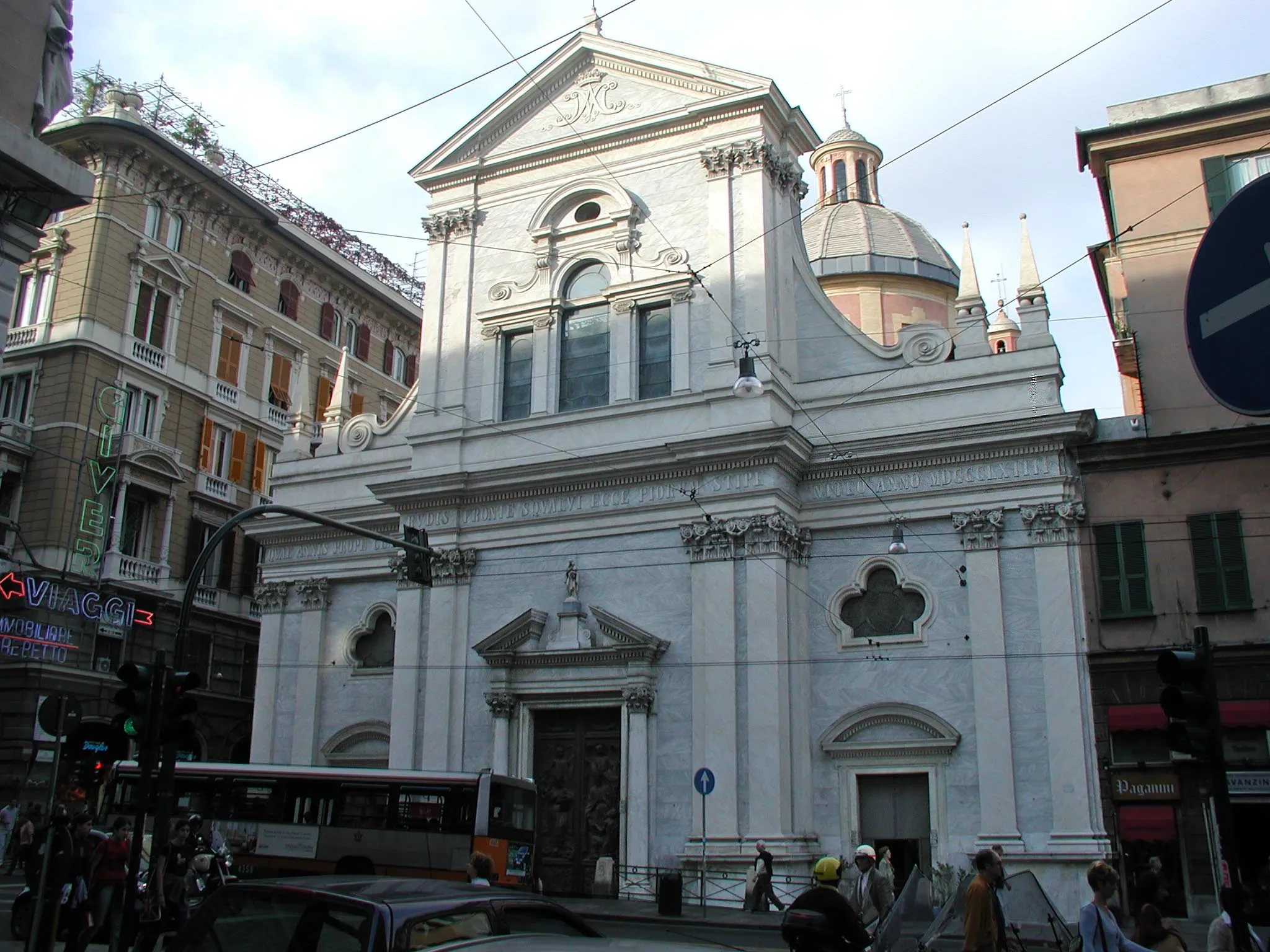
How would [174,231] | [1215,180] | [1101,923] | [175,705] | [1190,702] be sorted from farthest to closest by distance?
[174,231] → [1215,180] → [175,705] → [1101,923] → [1190,702]

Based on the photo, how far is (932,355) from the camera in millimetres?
23859

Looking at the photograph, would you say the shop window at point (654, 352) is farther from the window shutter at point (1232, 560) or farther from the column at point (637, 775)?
the window shutter at point (1232, 560)

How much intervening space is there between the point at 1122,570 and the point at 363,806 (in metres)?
14.3

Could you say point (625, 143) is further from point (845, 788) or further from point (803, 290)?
point (845, 788)

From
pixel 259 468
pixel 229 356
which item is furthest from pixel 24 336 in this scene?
pixel 259 468

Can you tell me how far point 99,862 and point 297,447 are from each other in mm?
19168

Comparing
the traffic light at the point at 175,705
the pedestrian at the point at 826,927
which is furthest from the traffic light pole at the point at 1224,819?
the traffic light at the point at 175,705

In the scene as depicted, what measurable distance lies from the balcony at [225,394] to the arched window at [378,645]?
10665mm

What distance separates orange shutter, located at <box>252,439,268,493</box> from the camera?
36062 millimetres

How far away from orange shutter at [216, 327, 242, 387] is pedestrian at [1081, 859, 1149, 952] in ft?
103

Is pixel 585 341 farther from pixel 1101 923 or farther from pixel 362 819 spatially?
pixel 1101 923

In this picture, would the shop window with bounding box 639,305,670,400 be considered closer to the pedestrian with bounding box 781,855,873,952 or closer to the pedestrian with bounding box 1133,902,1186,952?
the pedestrian with bounding box 1133,902,1186,952

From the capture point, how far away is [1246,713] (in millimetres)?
19953

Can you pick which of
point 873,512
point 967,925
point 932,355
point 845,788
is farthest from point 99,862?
point 932,355
